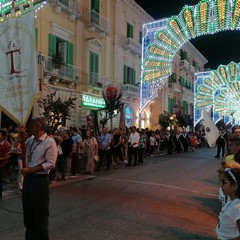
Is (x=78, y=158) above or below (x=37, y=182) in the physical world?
below

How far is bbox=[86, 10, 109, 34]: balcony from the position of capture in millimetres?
23531

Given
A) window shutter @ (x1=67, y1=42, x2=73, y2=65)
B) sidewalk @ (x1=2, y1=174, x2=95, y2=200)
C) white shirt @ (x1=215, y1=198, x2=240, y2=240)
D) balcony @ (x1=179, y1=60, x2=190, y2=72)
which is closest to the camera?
white shirt @ (x1=215, y1=198, x2=240, y2=240)

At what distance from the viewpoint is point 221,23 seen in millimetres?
14250

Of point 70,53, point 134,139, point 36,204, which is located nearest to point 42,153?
point 36,204

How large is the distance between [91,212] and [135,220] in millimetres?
967

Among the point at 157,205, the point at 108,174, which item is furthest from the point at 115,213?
the point at 108,174

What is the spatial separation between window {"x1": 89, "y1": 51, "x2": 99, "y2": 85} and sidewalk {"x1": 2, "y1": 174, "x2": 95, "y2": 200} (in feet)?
42.3

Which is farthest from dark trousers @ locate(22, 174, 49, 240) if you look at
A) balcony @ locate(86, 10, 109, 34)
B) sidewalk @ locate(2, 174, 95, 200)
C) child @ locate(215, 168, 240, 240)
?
balcony @ locate(86, 10, 109, 34)

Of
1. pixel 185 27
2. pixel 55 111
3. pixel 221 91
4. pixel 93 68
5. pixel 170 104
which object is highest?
pixel 185 27

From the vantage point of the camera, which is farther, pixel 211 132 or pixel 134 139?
pixel 134 139

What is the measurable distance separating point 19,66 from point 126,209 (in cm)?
379

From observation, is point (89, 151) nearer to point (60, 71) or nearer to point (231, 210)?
point (60, 71)

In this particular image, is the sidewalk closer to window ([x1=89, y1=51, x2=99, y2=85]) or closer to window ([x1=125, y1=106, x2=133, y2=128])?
window ([x1=89, y1=51, x2=99, y2=85])

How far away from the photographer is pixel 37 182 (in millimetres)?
4297
